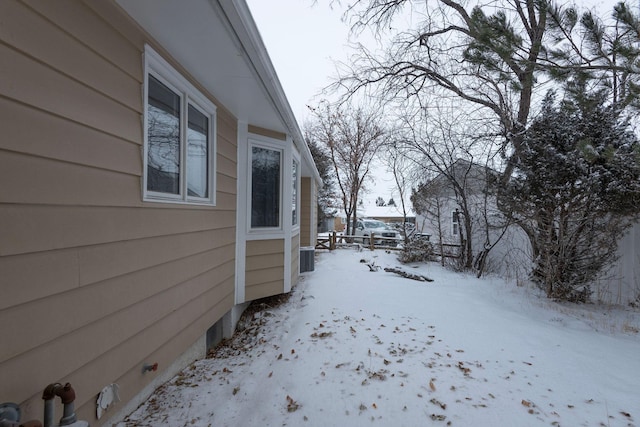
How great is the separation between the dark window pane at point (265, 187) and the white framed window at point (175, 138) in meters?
1.04

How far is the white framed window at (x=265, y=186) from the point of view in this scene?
174 inches

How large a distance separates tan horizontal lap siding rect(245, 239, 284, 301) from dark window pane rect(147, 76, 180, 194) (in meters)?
1.87

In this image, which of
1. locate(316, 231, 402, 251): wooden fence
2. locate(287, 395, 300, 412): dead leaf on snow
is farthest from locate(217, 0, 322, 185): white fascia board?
locate(316, 231, 402, 251): wooden fence

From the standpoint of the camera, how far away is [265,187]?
15.0 feet

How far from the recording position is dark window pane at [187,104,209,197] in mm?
2955

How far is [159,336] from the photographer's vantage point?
7.93 ft

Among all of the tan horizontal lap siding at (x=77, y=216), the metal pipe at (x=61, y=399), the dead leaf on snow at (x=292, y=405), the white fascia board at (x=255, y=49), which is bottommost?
the dead leaf on snow at (x=292, y=405)

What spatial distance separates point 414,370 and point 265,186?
289 centimetres

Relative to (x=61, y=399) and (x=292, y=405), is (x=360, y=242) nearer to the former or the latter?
(x=292, y=405)

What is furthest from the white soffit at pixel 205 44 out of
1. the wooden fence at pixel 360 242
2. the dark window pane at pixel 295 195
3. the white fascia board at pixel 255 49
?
the wooden fence at pixel 360 242

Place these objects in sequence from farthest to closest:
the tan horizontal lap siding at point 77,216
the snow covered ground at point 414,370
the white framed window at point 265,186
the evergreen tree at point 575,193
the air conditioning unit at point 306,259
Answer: the air conditioning unit at point 306,259
the evergreen tree at point 575,193
the white framed window at point 265,186
the snow covered ground at point 414,370
the tan horizontal lap siding at point 77,216

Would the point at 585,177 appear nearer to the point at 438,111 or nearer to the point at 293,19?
the point at 438,111

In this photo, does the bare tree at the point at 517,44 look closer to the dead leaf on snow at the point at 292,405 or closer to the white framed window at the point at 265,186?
the white framed window at the point at 265,186

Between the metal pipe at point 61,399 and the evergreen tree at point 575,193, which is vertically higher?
the evergreen tree at point 575,193
